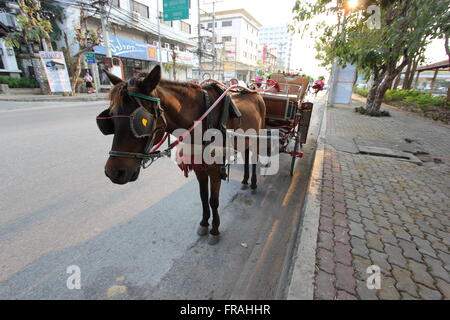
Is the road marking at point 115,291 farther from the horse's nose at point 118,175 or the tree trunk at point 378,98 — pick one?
the tree trunk at point 378,98

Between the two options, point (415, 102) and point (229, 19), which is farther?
point (229, 19)

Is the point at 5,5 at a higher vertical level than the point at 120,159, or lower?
higher

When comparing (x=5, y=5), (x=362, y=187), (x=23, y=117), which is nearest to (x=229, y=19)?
(x=5, y=5)

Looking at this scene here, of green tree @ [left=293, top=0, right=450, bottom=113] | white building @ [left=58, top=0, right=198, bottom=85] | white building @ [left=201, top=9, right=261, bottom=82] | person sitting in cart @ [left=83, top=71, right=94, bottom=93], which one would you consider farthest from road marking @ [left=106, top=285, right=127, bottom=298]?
white building @ [left=201, top=9, right=261, bottom=82]

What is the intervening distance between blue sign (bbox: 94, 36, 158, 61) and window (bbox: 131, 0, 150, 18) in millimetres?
4385

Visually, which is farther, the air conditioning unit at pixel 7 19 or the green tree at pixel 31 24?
the air conditioning unit at pixel 7 19

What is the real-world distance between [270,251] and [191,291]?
3.25 ft

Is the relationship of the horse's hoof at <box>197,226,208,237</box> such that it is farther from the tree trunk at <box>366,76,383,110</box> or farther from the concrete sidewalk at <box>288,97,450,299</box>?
the tree trunk at <box>366,76,383,110</box>

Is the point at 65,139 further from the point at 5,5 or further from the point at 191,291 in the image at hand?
the point at 5,5

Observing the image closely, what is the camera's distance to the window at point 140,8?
910 inches

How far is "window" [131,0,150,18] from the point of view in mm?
23109

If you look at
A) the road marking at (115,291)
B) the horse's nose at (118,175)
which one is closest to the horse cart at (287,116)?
the horse's nose at (118,175)

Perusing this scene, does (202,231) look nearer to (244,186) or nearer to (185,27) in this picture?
(244,186)

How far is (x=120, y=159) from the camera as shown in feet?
4.92
